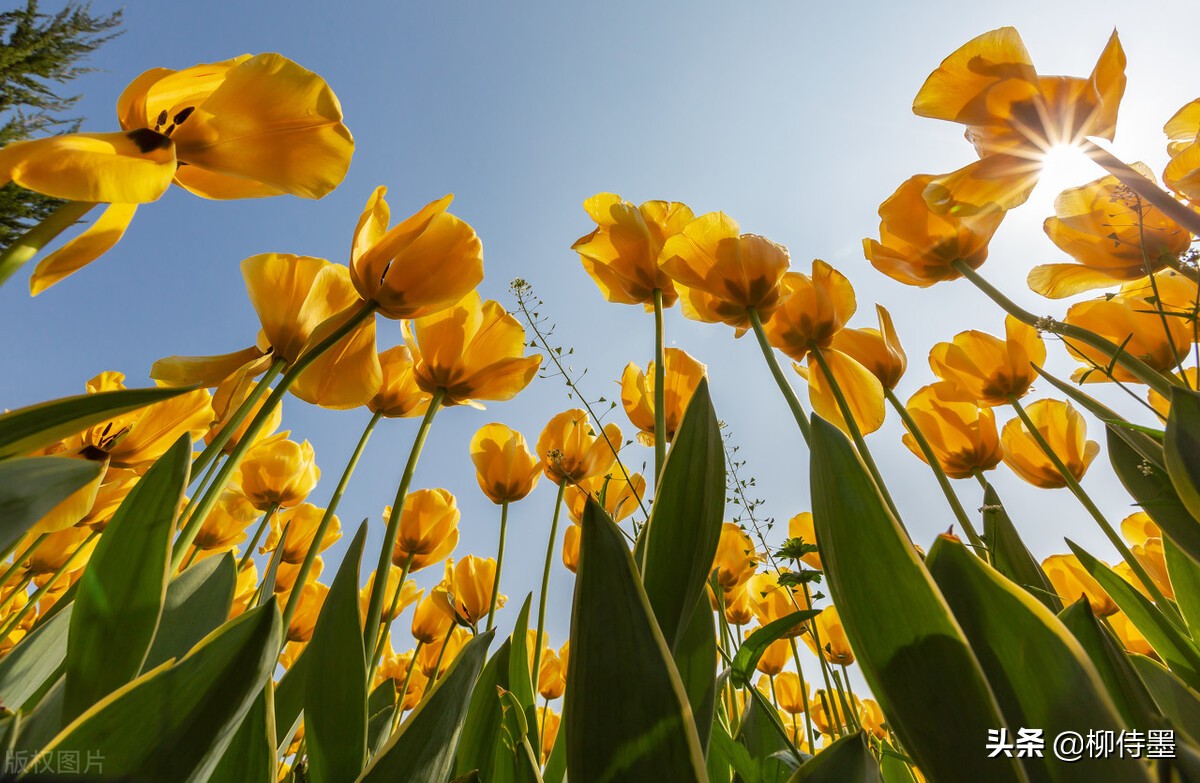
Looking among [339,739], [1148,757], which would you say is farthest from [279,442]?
[1148,757]

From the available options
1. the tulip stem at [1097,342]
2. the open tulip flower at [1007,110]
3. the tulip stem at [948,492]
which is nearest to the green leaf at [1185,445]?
the tulip stem at [1097,342]

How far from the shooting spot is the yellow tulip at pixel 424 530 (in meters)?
1.53

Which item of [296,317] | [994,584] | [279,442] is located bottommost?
[994,584]

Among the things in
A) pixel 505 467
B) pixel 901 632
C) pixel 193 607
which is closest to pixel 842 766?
pixel 901 632

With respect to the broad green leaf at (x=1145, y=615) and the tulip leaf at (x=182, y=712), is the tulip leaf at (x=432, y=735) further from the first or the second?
the broad green leaf at (x=1145, y=615)

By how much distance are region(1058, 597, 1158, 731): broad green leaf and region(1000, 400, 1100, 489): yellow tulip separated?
2.35 feet

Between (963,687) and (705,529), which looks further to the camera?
(705,529)

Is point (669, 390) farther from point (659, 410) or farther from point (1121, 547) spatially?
point (1121, 547)

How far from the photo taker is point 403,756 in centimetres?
57

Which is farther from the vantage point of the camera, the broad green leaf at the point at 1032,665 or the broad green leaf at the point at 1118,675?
the broad green leaf at the point at 1118,675

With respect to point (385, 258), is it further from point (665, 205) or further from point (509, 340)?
point (665, 205)

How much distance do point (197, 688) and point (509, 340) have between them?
→ 0.71 metres

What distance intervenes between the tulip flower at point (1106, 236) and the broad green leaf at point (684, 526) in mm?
695

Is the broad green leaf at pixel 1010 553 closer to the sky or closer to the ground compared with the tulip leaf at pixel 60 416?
closer to the sky
